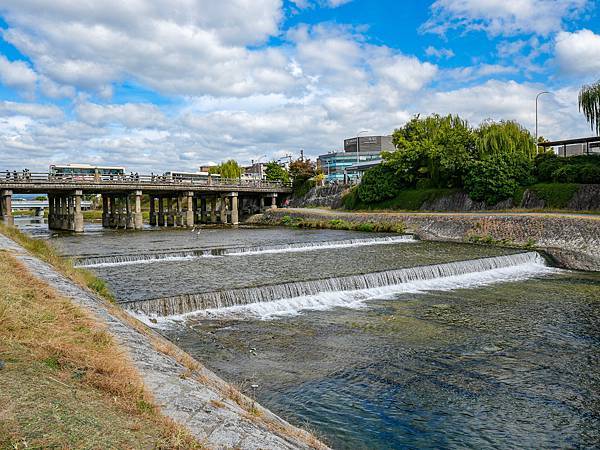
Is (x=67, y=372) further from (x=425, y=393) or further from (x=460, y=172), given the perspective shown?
(x=460, y=172)

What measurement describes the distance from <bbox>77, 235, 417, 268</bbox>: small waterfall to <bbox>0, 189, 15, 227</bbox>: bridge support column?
2196cm

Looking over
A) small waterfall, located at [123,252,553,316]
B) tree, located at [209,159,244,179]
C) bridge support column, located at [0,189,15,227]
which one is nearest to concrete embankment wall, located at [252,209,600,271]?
small waterfall, located at [123,252,553,316]

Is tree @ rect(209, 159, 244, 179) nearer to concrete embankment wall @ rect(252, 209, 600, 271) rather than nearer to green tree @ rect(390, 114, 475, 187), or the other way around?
A: green tree @ rect(390, 114, 475, 187)

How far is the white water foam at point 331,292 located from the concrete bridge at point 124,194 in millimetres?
32329

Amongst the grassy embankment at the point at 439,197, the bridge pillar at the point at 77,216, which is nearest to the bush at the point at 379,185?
the grassy embankment at the point at 439,197

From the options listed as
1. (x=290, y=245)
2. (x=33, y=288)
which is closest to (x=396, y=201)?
(x=290, y=245)

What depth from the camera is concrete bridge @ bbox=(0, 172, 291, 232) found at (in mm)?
43000

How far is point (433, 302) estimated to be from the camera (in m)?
17.0

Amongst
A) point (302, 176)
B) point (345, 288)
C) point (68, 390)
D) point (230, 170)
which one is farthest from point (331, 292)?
point (230, 170)

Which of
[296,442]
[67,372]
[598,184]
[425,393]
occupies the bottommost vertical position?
[425,393]

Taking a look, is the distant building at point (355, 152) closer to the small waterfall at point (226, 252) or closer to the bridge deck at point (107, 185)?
the bridge deck at point (107, 185)

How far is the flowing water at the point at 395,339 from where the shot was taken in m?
8.36

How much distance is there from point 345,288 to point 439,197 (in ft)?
101

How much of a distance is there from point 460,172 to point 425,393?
39.4m
